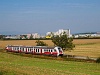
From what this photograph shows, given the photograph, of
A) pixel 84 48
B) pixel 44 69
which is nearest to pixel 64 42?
pixel 84 48

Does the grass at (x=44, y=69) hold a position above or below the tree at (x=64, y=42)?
below

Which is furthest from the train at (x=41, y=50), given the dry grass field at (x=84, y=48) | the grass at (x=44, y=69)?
the grass at (x=44, y=69)

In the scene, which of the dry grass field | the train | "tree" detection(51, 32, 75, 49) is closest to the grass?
the train

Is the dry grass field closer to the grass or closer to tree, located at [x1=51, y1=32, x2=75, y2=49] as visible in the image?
Result: tree, located at [x1=51, y1=32, x2=75, y2=49]

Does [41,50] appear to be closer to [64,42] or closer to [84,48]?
[64,42]

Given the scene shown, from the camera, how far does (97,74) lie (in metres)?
21.3

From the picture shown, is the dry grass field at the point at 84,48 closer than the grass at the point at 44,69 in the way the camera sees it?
No

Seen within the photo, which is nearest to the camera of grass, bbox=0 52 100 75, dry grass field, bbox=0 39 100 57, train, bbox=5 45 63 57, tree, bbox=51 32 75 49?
grass, bbox=0 52 100 75

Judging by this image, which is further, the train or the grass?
the train

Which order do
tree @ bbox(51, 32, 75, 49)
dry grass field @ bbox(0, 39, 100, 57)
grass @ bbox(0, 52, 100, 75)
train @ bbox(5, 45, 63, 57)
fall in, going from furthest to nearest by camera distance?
dry grass field @ bbox(0, 39, 100, 57), tree @ bbox(51, 32, 75, 49), train @ bbox(5, 45, 63, 57), grass @ bbox(0, 52, 100, 75)

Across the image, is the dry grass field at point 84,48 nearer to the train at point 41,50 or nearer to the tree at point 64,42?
the tree at point 64,42

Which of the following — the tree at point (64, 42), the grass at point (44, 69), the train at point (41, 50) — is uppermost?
the tree at point (64, 42)

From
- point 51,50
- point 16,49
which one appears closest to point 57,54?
point 51,50

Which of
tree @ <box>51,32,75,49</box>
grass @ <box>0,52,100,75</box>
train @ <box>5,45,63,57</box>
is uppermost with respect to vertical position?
tree @ <box>51,32,75,49</box>
